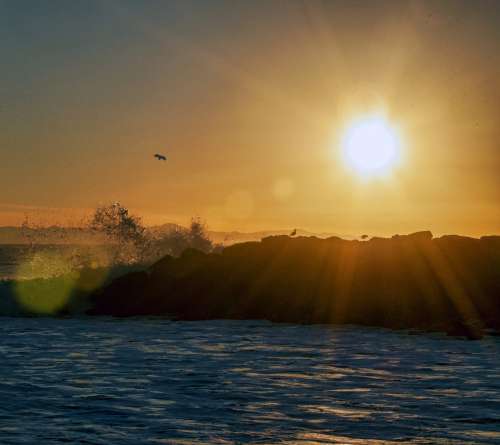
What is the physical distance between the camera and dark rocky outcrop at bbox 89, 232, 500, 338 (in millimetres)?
26266

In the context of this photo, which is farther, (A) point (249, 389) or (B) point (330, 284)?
(B) point (330, 284)

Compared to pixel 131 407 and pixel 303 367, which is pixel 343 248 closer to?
pixel 303 367

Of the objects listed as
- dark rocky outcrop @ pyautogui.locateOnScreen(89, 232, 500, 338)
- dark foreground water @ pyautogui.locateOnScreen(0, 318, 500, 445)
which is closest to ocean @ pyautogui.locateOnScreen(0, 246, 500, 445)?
dark foreground water @ pyautogui.locateOnScreen(0, 318, 500, 445)

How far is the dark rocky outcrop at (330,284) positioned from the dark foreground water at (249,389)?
154 inches

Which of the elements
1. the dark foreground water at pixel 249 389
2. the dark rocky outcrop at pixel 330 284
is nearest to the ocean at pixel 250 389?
the dark foreground water at pixel 249 389

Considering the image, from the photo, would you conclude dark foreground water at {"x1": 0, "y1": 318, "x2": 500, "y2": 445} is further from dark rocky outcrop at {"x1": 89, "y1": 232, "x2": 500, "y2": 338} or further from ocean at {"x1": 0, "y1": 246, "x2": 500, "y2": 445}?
dark rocky outcrop at {"x1": 89, "y1": 232, "x2": 500, "y2": 338}

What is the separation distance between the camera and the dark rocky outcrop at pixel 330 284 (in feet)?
86.2

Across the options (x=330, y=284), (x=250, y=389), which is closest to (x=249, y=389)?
(x=250, y=389)

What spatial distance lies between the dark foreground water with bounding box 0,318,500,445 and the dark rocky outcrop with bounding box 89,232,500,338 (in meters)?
3.92

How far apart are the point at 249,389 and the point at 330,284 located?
16.2 m

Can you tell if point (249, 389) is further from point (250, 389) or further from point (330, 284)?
point (330, 284)

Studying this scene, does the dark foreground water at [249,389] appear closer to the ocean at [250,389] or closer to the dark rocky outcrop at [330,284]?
the ocean at [250,389]

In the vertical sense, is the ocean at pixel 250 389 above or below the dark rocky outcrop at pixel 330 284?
below

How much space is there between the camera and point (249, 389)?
1304 centimetres
